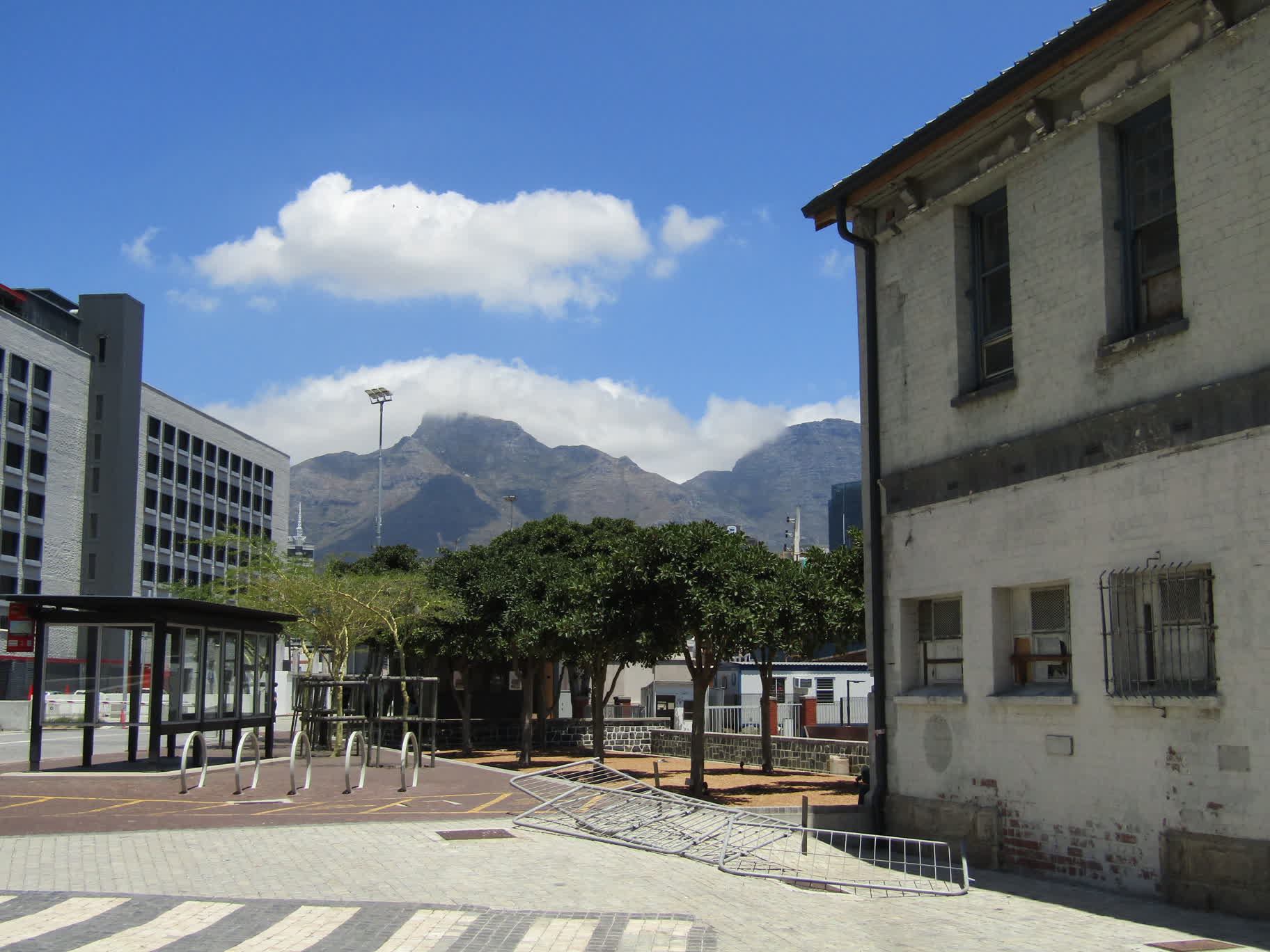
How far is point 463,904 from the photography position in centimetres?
1057

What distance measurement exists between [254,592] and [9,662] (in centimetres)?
3745

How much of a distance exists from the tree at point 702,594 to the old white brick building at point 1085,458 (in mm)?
4499

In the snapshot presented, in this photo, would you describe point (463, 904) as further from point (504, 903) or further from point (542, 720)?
point (542, 720)

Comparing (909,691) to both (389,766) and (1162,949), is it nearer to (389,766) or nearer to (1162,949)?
(1162,949)

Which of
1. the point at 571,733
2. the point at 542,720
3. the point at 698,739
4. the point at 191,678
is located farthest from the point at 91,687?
the point at 571,733

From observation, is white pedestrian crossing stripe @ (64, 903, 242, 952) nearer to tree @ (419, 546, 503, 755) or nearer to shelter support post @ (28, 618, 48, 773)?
shelter support post @ (28, 618, 48, 773)

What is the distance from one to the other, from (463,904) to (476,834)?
14.4ft

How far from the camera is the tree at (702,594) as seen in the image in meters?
20.9

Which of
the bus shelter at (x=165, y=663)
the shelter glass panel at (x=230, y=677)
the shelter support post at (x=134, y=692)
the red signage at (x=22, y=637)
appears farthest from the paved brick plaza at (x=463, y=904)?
the red signage at (x=22, y=637)

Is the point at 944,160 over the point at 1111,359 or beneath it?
over

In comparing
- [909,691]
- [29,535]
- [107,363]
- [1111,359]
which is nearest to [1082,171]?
[1111,359]

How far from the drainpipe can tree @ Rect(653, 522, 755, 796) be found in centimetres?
420

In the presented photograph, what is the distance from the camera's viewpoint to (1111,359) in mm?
12891

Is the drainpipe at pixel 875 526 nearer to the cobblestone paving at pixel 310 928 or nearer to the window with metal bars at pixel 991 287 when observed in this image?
the window with metal bars at pixel 991 287
